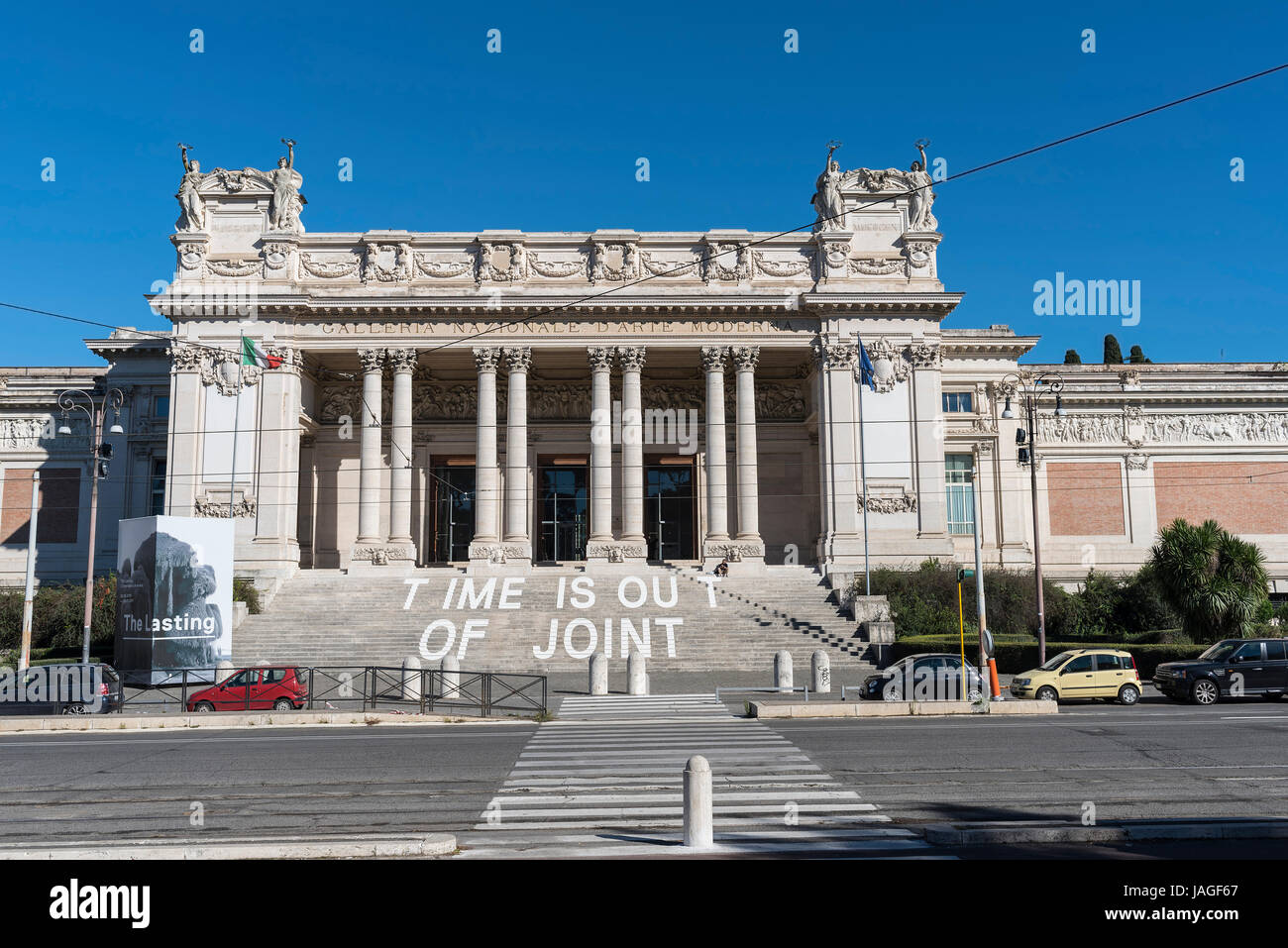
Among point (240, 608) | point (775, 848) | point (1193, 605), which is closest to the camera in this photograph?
point (775, 848)

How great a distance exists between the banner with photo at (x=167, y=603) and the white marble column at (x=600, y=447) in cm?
1918

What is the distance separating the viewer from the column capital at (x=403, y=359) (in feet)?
146

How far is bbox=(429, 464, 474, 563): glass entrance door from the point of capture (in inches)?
1992

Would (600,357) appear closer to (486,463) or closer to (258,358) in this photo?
(486,463)

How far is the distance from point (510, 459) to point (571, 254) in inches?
395

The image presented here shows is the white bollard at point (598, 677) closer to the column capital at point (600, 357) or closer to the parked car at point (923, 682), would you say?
the parked car at point (923, 682)

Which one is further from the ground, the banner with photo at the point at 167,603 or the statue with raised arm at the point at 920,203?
the statue with raised arm at the point at 920,203

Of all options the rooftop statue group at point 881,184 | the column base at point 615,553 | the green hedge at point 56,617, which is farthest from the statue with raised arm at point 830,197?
the green hedge at point 56,617

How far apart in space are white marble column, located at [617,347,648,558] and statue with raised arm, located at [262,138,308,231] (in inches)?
649

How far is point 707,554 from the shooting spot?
4328 centimetres

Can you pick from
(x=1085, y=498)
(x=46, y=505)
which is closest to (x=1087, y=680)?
(x=1085, y=498)
